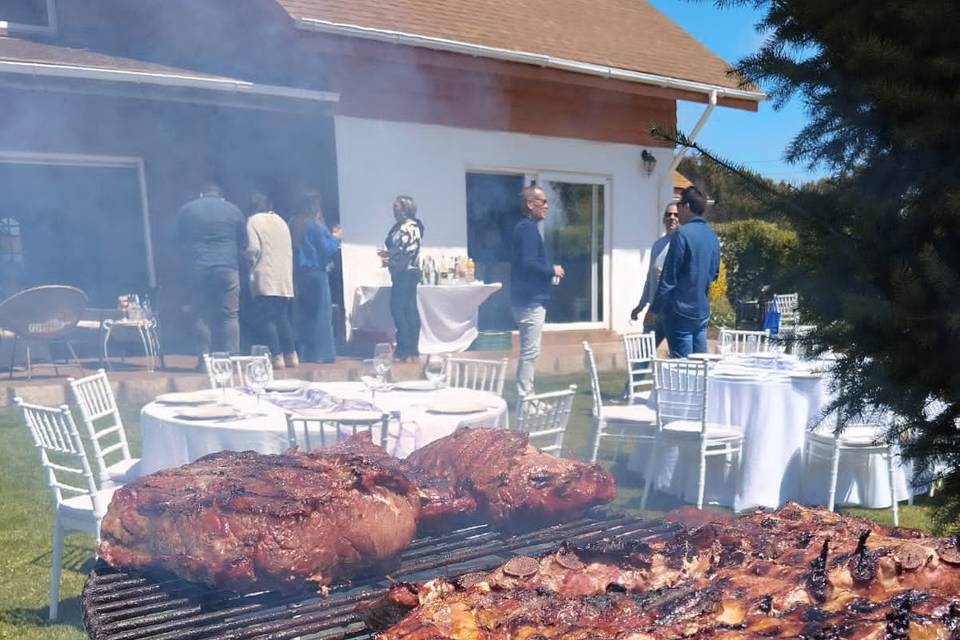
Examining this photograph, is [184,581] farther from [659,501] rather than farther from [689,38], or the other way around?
[689,38]

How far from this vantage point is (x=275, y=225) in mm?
8375

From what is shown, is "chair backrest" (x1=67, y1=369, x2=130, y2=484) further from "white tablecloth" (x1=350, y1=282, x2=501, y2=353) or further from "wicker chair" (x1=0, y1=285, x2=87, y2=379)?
"white tablecloth" (x1=350, y1=282, x2=501, y2=353)

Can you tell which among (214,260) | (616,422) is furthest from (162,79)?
(616,422)

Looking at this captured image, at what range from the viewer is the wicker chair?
7914 millimetres

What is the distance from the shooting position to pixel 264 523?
2092 millimetres

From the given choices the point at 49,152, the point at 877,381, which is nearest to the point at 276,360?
the point at 49,152

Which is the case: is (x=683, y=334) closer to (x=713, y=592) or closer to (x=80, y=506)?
(x=80, y=506)

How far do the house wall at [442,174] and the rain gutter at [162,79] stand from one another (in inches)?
42.0

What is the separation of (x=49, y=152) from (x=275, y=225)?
321 centimetres

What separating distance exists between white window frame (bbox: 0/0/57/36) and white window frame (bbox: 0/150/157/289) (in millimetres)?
1478

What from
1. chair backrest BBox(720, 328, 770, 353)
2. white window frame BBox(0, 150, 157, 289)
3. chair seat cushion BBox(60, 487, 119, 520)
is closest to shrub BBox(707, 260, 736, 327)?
chair backrest BBox(720, 328, 770, 353)

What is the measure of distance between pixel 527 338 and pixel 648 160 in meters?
6.17

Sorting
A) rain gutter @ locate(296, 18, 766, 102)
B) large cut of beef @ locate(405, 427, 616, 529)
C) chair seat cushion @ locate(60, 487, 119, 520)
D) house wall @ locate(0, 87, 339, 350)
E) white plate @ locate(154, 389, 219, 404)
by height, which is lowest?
chair seat cushion @ locate(60, 487, 119, 520)

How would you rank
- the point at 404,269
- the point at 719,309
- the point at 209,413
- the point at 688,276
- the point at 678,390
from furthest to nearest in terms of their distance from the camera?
the point at 719,309 < the point at 404,269 < the point at 688,276 < the point at 678,390 < the point at 209,413
